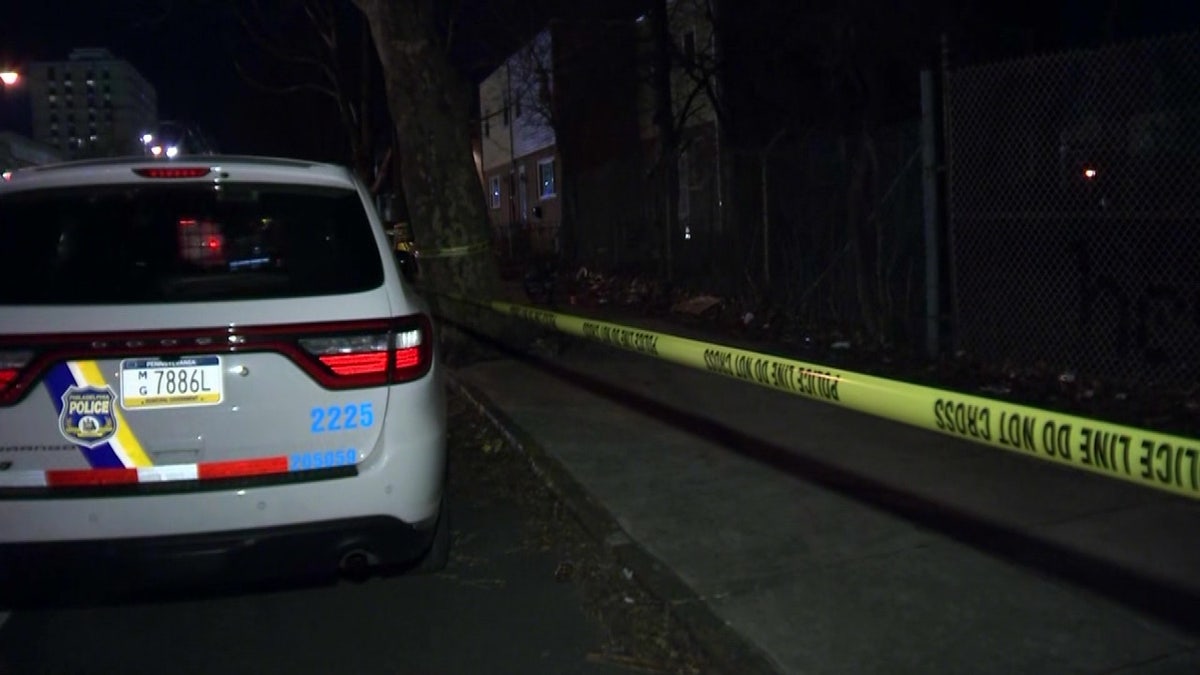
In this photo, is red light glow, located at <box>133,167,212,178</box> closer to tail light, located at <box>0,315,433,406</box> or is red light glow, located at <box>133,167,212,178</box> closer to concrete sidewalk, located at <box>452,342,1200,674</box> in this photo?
tail light, located at <box>0,315,433,406</box>

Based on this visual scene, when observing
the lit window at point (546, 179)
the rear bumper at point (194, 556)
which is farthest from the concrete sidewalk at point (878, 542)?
the lit window at point (546, 179)

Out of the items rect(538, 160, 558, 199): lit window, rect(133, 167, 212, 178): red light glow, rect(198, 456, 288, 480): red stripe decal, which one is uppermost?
rect(538, 160, 558, 199): lit window

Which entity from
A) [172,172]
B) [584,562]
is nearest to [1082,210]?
[584,562]

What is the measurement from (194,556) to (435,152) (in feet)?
24.1

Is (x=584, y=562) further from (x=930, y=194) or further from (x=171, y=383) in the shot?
(x=930, y=194)

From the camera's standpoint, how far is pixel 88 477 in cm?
433

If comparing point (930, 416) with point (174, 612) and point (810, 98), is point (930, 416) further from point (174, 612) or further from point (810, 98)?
point (810, 98)

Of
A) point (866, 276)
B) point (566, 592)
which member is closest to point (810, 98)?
point (866, 276)

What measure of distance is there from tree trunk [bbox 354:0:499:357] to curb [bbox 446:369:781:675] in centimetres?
318

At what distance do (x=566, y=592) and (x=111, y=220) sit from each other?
247cm

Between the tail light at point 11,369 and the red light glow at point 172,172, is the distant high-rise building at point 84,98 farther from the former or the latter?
the tail light at point 11,369

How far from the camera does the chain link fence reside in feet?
25.4

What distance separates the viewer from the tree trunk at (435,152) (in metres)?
11.2

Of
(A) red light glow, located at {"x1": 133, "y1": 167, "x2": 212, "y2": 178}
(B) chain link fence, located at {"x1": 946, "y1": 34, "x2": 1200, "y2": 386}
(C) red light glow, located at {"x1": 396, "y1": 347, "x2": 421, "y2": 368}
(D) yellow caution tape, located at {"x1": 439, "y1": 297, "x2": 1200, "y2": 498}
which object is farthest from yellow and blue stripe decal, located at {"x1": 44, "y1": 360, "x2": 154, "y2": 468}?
(B) chain link fence, located at {"x1": 946, "y1": 34, "x2": 1200, "y2": 386}
